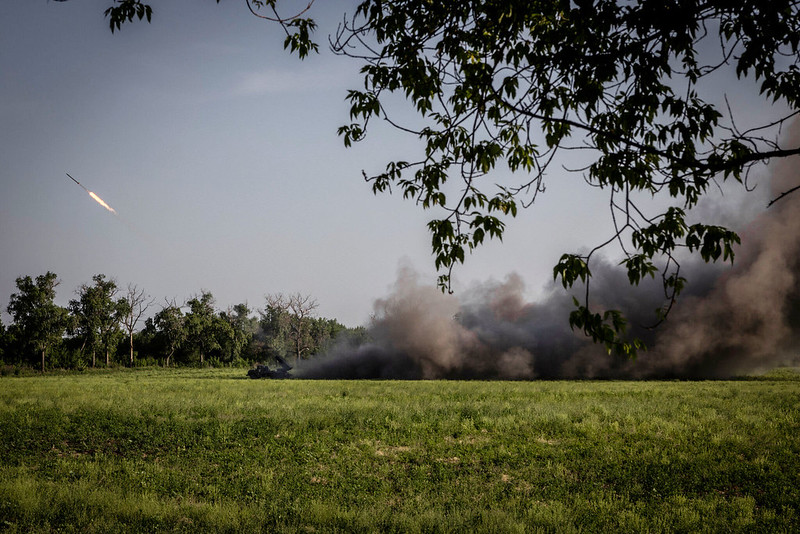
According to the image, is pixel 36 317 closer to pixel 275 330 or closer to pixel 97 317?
pixel 97 317

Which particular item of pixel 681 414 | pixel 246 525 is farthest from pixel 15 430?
pixel 681 414

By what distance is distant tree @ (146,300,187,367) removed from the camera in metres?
64.6

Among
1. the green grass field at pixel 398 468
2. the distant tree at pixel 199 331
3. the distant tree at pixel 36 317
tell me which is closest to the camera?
the green grass field at pixel 398 468

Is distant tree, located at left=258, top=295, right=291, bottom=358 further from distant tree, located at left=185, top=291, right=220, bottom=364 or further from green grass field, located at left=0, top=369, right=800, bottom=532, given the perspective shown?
green grass field, located at left=0, top=369, right=800, bottom=532

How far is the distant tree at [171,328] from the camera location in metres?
64.6

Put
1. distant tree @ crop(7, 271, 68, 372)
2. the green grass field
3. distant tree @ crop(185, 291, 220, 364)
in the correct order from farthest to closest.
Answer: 1. distant tree @ crop(185, 291, 220, 364)
2. distant tree @ crop(7, 271, 68, 372)
3. the green grass field

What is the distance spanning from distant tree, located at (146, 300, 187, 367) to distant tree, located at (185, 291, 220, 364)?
34.6 inches

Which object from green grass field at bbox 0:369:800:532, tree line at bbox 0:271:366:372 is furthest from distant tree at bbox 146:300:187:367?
green grass field at bbox 0:369:800:532

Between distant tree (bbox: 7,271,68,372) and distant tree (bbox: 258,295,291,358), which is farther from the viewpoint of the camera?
distant tree (bbox: 258,295,291,358)

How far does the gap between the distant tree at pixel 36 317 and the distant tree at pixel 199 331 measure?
53.5 feet

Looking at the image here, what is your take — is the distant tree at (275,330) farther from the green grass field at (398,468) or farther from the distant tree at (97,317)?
the green grass field at (398,468)

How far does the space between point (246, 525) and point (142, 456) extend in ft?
18.0

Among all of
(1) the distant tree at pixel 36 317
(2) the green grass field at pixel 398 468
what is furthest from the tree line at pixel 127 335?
(2) the green grass field at pixel 398 468

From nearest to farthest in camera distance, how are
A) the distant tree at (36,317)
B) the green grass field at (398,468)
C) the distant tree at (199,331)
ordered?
the green grass field at (398,468)
the distant tree at (36,317)
the distant tree at (199,331)
